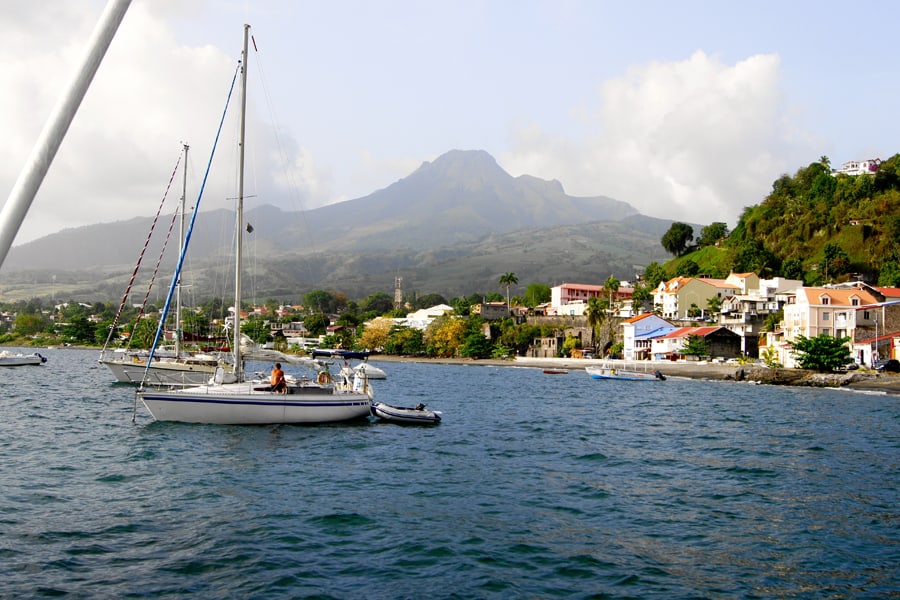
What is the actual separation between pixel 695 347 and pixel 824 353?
25.4 meters

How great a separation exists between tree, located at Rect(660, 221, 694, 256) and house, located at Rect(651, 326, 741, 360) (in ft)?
236

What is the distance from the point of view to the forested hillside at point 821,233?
118 metres

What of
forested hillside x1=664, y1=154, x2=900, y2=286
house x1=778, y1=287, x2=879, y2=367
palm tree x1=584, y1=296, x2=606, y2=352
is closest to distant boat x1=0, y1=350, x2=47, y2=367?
palm tree x1=584, y1=296, x2=606, y2=352

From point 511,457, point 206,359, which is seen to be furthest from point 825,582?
point 206,359

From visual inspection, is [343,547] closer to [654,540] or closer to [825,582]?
[654,540]

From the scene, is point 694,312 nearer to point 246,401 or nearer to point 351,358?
point 351,358

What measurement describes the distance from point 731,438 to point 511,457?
11292mm

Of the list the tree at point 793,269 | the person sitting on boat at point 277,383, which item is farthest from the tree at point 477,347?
the person sitting on boat at point 277,383

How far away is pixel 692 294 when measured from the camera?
125062 mm

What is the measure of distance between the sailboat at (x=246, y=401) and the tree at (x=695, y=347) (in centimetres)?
7258

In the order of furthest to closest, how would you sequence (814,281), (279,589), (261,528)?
1. (814,281)
2. (261,528)
3. (279,589)

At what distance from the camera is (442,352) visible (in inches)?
5522

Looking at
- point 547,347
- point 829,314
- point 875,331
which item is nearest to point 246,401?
point 829,314

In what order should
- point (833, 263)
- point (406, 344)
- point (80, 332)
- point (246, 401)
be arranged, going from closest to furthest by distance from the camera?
point (246, 401) < point (833, 263) < point (406, 344) < point (80, 332)
